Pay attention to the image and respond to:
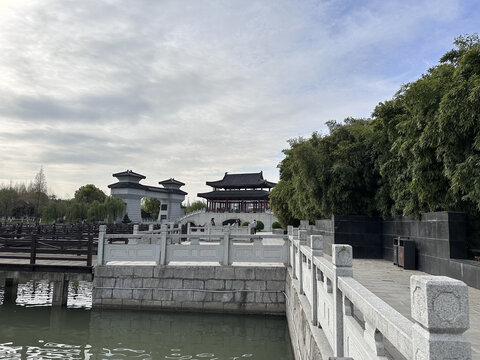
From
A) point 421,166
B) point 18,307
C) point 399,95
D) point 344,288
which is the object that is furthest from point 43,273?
point 399,95

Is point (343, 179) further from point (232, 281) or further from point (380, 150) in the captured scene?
point (232, 281)

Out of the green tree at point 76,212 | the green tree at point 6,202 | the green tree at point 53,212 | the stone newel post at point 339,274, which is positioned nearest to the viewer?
the stone newel post at point 339,274

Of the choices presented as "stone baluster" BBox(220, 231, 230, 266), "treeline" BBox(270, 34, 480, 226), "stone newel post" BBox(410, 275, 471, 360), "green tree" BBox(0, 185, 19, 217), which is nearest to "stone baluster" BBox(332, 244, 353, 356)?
"stone newel post" BBox(410, 275, 471, 360)

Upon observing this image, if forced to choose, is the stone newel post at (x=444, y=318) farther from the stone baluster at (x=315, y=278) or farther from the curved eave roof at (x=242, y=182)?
the curved eave roof at (x=242, y=182)

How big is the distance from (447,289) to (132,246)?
8254 millimetres

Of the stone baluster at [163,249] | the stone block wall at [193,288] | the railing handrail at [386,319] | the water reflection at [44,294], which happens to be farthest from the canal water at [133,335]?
the railing handrail at [386,319]

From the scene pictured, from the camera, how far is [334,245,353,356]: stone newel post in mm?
2550

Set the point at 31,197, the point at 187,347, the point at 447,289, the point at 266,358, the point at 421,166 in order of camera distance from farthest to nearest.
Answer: the point at 31,197
the point at 421,166
the point at 187,347
the point at 266,358
the point at 447,289

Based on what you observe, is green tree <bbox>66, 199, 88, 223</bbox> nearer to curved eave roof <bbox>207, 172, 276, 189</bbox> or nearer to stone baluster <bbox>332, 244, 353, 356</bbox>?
curved eave roof <bbox>207, 172, 276, 189</bbox>

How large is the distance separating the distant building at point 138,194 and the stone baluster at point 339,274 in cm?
4491

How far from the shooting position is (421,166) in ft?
22.1

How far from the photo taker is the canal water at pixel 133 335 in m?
6.02

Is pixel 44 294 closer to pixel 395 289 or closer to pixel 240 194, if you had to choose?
pixel 395 289

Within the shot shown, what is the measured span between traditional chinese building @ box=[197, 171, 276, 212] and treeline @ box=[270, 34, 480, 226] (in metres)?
31.4
